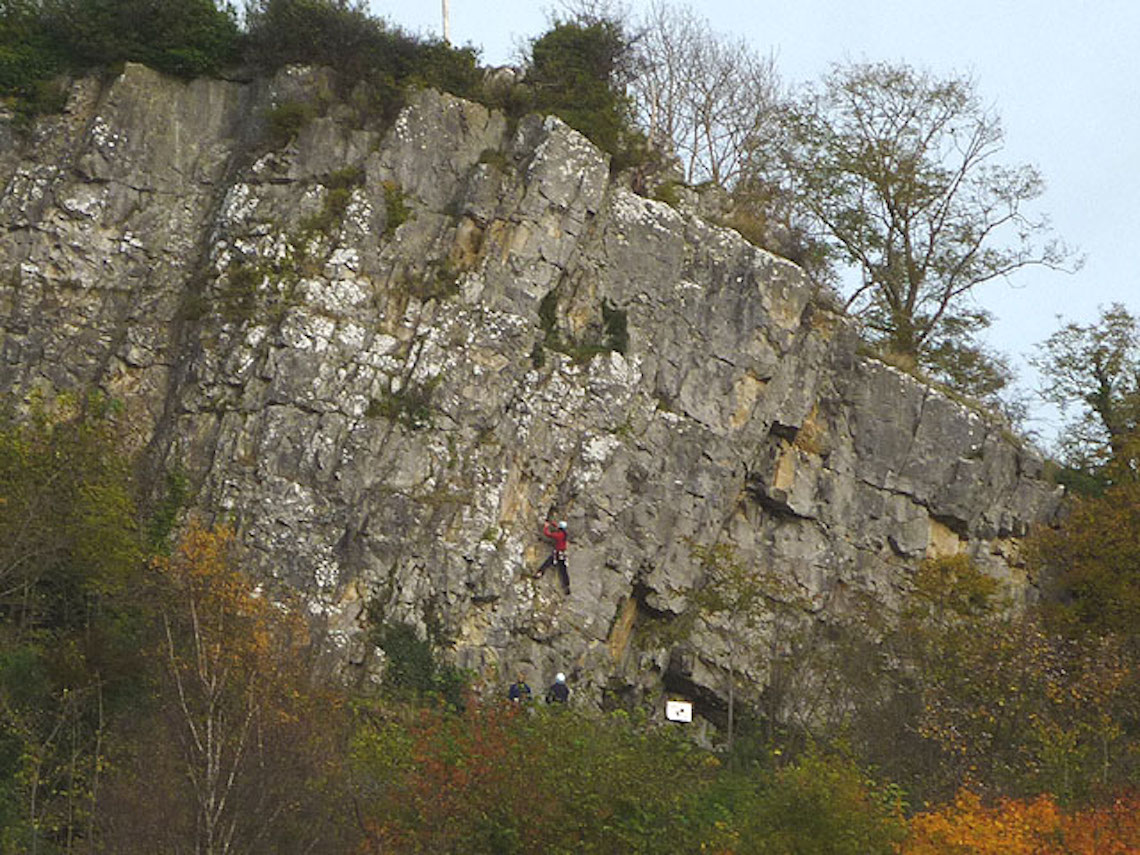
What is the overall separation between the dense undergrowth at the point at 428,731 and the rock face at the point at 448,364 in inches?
54.0

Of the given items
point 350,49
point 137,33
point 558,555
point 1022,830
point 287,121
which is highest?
point 350,49

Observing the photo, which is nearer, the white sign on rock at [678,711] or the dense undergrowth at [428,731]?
the dense undergrowth at [428,731]

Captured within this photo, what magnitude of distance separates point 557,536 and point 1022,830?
Answer: 12199 millimetres

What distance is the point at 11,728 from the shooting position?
1004 inches

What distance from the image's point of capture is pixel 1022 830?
24250mm

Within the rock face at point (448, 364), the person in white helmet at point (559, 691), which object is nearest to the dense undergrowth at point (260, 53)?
Result: the rock face at point (448, 364)

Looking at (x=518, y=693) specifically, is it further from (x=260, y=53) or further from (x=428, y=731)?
(x=260, y=53)

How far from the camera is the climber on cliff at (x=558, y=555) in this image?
3324 cm

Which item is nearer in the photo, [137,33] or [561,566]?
[561,566]

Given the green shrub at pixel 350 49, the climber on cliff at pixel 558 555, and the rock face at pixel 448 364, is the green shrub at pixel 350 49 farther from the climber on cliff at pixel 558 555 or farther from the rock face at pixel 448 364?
the climber on cliff at pixel 558 555

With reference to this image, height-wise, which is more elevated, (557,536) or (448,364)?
(448,364)

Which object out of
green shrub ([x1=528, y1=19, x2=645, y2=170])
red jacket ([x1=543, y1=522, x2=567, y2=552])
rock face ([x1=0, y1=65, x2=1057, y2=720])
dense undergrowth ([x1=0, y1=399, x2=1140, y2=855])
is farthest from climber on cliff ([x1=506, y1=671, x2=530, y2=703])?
green shrub ([x1=528, y1=19, x2=645, y2=170])

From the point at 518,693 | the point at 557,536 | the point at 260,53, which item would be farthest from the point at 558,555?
the point at 260,53

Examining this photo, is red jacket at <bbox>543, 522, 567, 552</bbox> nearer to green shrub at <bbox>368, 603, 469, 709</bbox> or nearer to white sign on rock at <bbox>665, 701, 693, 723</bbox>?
green shrub at <bbox>368, 603, 469, 709</bbox>
